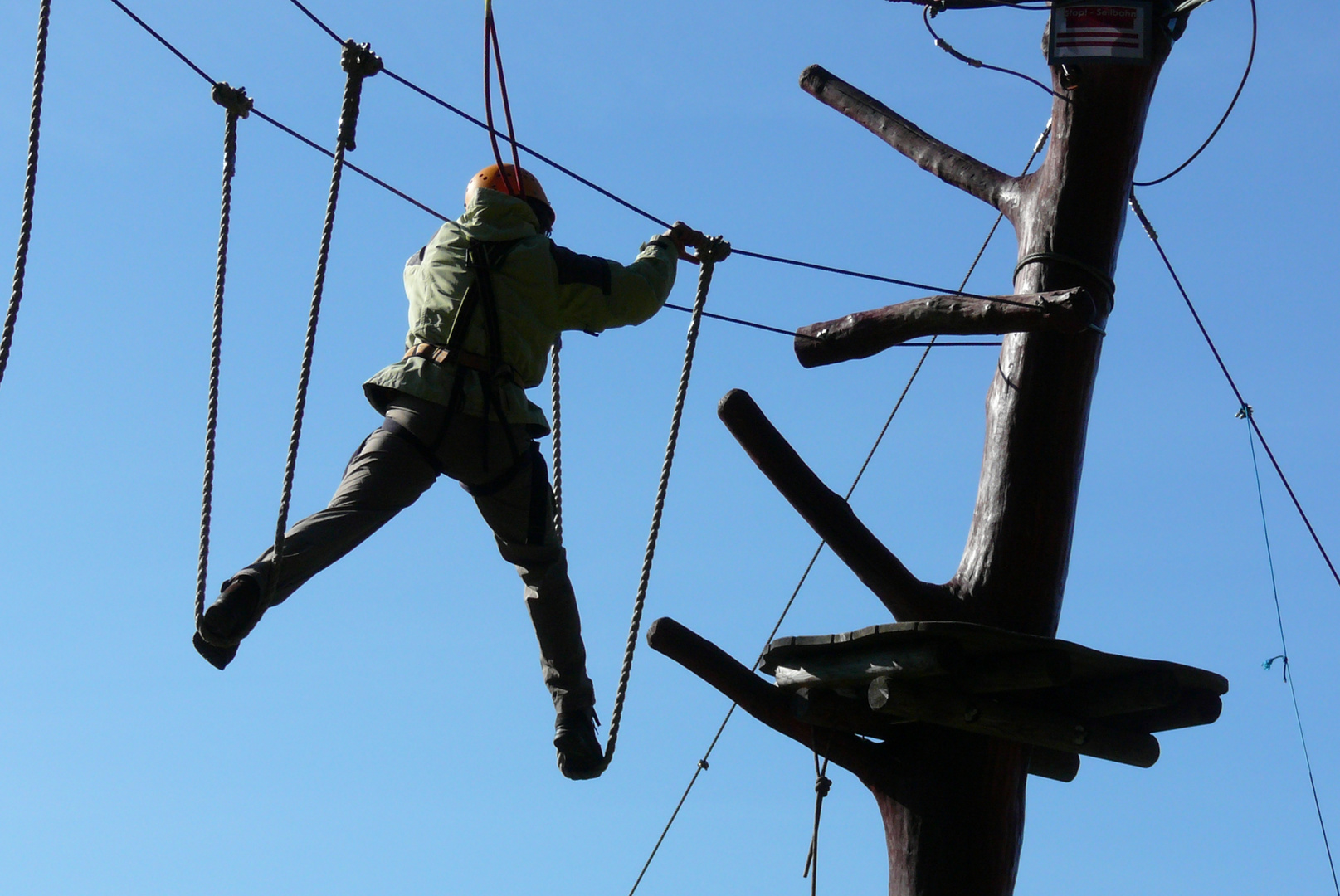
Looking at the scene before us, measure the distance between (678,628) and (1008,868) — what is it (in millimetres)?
1087

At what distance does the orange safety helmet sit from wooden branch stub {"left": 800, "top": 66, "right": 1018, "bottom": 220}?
4.92 ft

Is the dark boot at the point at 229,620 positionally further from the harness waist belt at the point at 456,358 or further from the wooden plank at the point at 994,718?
the wooden plank at the point at 994,718

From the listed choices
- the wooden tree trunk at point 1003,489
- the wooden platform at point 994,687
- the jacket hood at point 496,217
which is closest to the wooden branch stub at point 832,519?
the wooden tree trunk at point 1003,489

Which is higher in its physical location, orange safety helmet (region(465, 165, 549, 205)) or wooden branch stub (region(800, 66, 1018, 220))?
wooden branch stub (region(800, 66, 1018, 220))

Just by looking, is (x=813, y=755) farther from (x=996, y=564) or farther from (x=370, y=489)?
(x=370, y=489)

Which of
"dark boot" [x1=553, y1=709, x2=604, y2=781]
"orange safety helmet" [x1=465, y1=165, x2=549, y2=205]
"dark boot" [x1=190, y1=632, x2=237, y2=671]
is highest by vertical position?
"orange safety helmet" [x1=465, y1=165, x2=549, y2=205]

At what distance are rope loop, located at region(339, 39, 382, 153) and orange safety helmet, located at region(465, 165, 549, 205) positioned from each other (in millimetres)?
488

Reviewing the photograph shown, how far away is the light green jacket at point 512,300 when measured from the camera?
4.57m

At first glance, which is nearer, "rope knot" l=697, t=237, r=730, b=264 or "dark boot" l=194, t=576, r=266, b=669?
"dark boot" l=194, t=576, r=266, b=669

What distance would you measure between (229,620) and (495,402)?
0.87 m

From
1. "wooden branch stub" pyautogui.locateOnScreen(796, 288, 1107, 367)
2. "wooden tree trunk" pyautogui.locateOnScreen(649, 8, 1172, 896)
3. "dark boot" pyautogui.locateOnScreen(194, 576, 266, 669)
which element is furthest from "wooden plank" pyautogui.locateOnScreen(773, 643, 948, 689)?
"dark boot" pyautogui.locateOnScreen(194, 576, 266, 669)

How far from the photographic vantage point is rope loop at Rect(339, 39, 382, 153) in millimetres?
4477

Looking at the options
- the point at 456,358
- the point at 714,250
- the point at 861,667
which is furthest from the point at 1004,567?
the point at 456,358

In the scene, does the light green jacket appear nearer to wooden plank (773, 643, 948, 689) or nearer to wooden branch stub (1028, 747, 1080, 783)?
wooden plank (773, 643, 948, 689)
